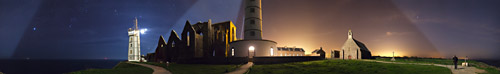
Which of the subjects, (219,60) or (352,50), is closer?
(219,60)

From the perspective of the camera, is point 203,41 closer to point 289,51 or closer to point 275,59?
point 275,59

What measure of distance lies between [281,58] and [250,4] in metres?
13.2

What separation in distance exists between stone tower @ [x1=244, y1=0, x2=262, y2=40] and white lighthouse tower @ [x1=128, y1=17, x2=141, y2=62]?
45.2m

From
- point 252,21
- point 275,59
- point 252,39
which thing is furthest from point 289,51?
point 275,59

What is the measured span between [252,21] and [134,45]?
158 feet

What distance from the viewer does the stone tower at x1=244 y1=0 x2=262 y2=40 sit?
4109cm

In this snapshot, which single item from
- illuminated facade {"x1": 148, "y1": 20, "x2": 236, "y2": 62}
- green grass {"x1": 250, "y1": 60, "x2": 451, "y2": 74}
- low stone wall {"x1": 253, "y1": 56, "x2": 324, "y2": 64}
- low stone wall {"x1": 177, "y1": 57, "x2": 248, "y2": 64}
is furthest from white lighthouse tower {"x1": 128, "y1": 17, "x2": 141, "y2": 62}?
green grass {"x1": 250, "y1": 60, "x2": 451, "y2": 74}

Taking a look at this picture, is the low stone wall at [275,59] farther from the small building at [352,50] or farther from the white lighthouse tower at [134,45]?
the white lighthouse tower at [134,45]

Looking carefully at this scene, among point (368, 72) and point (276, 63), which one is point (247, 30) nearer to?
point (276, 63)

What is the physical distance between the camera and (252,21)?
4119cm

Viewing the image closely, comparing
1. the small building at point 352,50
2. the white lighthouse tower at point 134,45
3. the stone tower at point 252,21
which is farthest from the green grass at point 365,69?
the white lighthouse tower at point 134,45

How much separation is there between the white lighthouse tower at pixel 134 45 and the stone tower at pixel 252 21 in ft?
148

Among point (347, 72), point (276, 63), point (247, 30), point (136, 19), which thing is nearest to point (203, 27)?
point (247, 30)

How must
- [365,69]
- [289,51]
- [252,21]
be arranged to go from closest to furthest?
[365,69], [252,21], [289,51]
